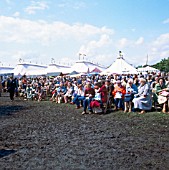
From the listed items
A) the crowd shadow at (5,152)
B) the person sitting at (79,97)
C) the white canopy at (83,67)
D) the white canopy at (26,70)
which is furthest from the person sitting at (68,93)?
the white canopy at (26,70)

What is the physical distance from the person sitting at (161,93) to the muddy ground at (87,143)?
907mm

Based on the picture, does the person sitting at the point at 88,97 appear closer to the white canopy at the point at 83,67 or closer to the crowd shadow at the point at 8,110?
the crowd shadow at the point at 8,110

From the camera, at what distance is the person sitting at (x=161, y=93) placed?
38.8ft

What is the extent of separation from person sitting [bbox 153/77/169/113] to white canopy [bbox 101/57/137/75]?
15.2 metres

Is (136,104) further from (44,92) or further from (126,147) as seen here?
(44,92)

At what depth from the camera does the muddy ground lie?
548 cm

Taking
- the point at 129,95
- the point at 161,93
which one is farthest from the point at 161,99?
the point at 129,95

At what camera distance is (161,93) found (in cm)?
1212

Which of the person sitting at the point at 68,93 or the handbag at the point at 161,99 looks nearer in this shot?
the handbag at the point at 161,99

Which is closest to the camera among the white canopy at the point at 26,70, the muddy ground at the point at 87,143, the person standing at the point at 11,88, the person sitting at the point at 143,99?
the muddy ground at the point at 87,143

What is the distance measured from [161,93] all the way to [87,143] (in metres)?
6.13

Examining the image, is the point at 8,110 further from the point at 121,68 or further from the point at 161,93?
the point at 121,68

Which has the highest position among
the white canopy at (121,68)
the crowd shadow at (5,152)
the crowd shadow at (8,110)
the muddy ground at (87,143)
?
the white canopy at (121,68)

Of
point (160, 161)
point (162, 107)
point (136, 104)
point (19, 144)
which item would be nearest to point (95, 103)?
point (136, 104)
